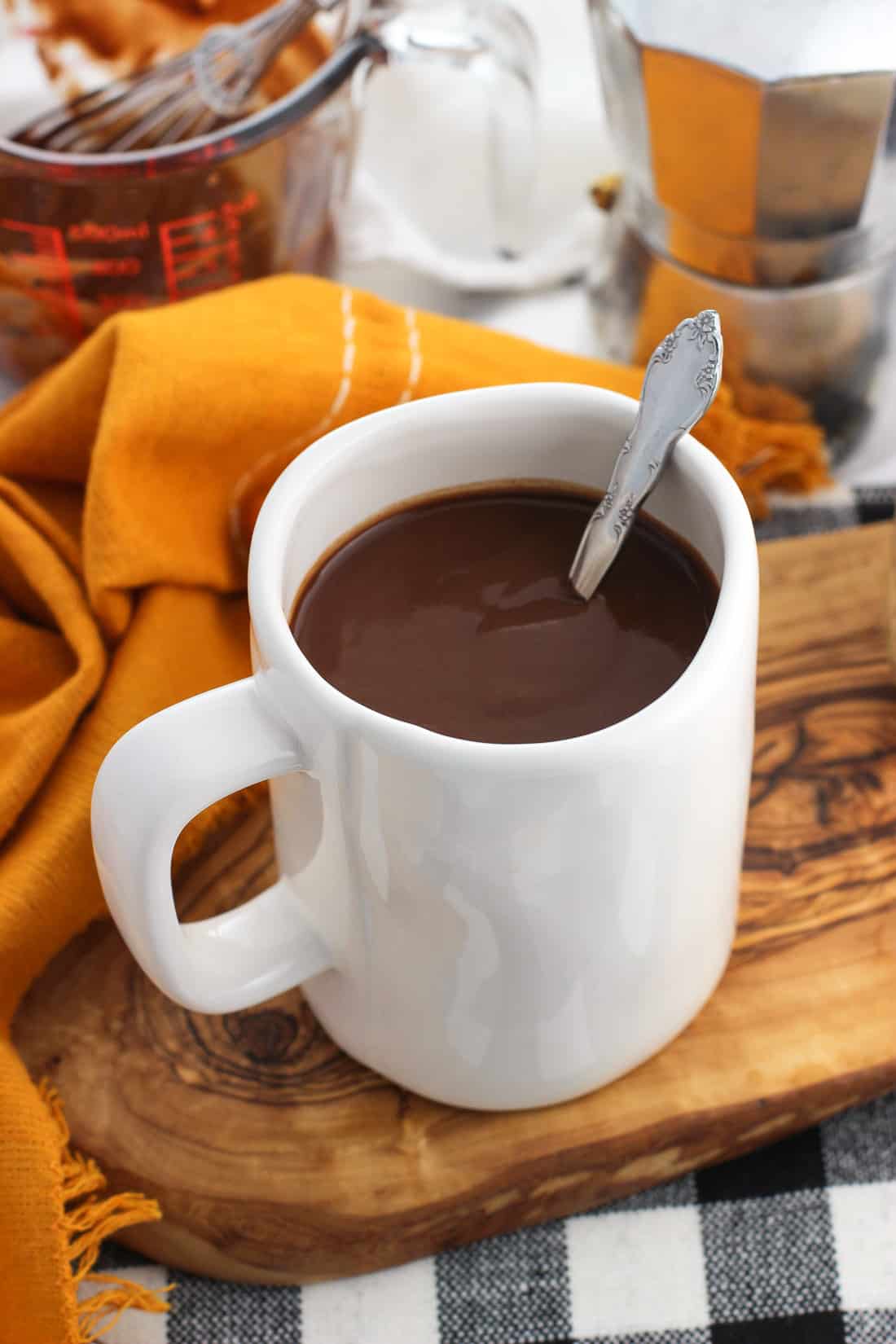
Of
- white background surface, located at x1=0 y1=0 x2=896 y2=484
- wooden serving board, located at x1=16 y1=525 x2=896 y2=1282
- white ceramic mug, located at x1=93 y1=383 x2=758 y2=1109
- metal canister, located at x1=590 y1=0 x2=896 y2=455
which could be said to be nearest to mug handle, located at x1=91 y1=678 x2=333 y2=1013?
white ceramic mug, located at x1=93 y1=383 x2=758 y2=1109

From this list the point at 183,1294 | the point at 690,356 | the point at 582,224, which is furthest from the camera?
the point at 582,224

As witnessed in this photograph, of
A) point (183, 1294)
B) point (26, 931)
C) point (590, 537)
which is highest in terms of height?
point (590, 537)

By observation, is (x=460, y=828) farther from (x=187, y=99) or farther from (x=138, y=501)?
(x=187, y=99)

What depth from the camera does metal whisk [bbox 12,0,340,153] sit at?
2.85 feet

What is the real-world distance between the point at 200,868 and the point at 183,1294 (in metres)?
0.17

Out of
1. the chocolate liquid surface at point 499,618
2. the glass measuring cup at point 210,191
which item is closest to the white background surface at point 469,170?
the glass measuring cup at point 210,191

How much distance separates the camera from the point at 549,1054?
57 cm

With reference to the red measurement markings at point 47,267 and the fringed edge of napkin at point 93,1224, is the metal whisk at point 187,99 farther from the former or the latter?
the fringed edge of napkin at point 93,1224

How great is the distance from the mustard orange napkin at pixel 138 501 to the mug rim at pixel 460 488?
166mm

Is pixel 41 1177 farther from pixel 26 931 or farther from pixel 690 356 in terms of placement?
pixel 690 356

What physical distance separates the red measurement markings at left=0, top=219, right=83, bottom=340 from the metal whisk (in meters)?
0.07

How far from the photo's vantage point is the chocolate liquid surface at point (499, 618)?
52 centimetres

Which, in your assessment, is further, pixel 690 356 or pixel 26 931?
pixel 26 931

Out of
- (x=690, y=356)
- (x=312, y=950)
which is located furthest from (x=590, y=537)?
(x=312, y=950)
